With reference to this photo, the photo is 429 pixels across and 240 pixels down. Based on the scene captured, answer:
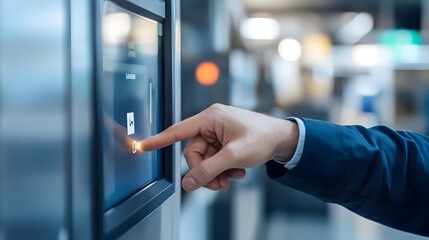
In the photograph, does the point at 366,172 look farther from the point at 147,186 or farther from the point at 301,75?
the point at 301,75

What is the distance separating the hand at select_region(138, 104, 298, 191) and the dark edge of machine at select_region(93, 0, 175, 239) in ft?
0.24

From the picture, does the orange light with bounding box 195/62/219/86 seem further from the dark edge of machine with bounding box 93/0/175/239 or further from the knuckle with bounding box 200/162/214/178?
the knuckle with bounding box 200/162/214/178

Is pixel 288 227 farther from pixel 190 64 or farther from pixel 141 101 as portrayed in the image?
pixel 141 101

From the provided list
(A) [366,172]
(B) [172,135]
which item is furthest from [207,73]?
(B) [172,135]

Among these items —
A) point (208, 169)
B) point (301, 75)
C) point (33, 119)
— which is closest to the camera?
point (33, 119)

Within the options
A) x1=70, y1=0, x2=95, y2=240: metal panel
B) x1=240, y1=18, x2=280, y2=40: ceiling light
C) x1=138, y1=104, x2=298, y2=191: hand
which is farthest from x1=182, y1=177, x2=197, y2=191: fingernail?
x1=240, y1=18, x2=280, y2=40: ceiling light

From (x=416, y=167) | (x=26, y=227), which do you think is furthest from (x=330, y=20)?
(x=26, y=227)

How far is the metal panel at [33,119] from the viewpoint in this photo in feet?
1.17

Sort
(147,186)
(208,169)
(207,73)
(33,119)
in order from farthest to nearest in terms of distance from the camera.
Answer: (207,73), (147,186), (208,169), (33,119)

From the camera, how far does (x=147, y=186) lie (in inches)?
26.6

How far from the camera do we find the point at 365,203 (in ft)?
2.64

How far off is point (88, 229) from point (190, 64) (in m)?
1.26

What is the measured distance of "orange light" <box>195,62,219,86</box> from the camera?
1.73 metres

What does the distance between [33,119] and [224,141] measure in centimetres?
30
